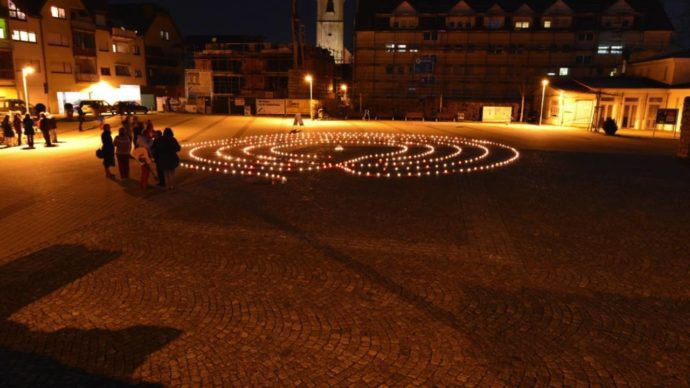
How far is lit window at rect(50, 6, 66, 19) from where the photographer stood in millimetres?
53562

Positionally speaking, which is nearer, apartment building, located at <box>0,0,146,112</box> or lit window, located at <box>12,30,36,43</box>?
lit window, located at <box>12,30,36,43</box>

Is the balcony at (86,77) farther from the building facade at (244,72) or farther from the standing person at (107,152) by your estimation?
the standing person at (107,152)

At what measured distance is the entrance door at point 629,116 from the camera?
138 ft

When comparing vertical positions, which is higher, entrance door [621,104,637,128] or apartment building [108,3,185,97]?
apartment building [108,3,185,97]

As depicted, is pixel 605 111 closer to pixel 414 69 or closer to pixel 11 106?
pixel 414 69

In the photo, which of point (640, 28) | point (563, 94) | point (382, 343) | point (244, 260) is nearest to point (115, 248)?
point (244, 260)

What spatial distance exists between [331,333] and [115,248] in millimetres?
5304

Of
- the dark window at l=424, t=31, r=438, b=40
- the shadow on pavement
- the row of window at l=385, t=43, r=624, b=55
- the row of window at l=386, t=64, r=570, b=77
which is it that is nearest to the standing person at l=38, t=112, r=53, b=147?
the shadow on pavement

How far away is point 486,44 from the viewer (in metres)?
59.1

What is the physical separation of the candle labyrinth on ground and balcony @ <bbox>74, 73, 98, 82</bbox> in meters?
37.9

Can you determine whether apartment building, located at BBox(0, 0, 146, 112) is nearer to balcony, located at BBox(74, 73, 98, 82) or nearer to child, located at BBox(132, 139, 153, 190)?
balcony, located at BBox(74, 73, 98, 82)

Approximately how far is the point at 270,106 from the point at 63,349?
52.9 meters

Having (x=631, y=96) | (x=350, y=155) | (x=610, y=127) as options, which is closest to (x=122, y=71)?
(x=350, y=155)

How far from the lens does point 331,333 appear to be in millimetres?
6293
